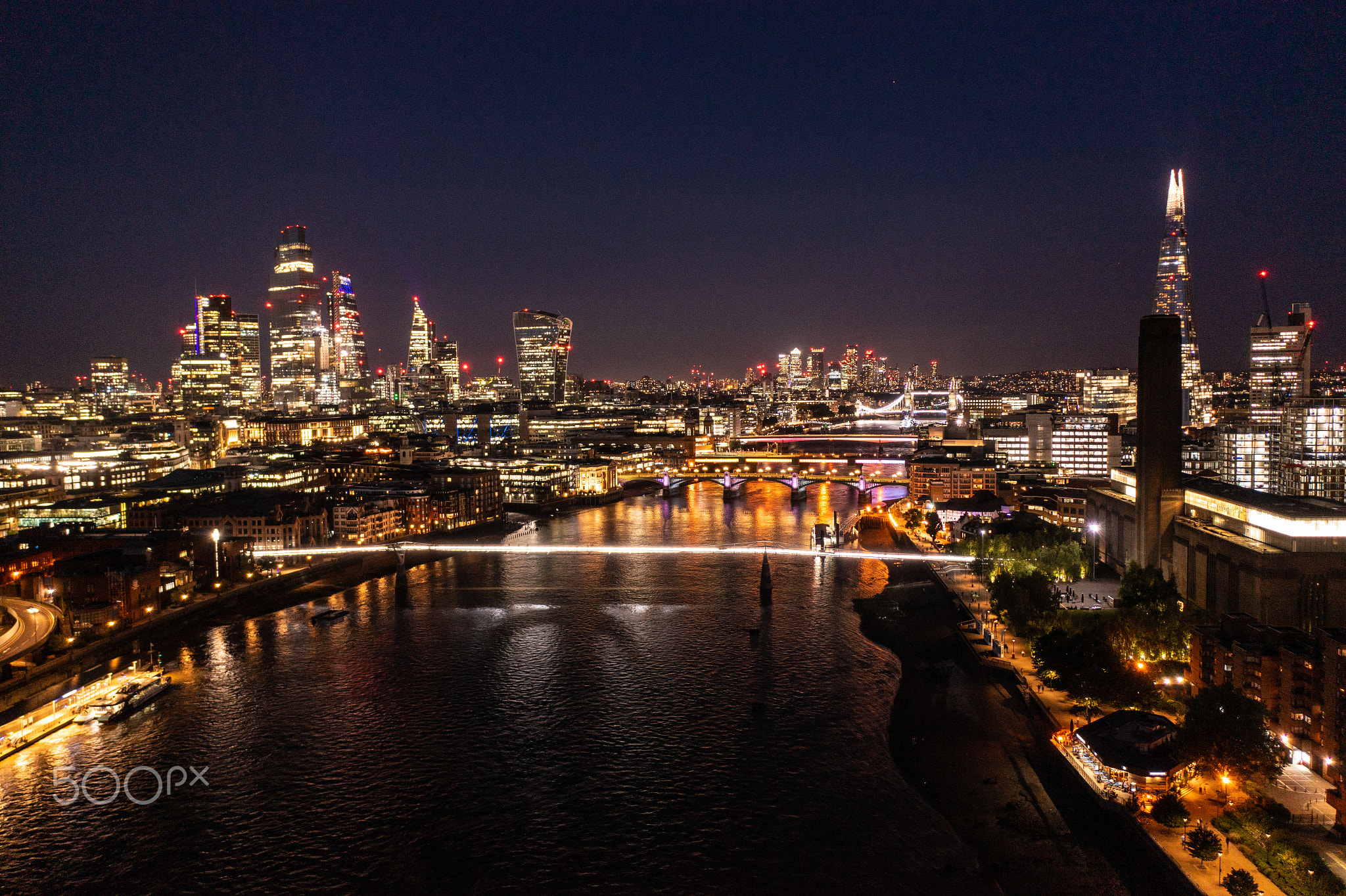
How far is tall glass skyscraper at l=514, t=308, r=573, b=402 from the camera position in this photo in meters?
77.5

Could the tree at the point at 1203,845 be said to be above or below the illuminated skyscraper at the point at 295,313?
below

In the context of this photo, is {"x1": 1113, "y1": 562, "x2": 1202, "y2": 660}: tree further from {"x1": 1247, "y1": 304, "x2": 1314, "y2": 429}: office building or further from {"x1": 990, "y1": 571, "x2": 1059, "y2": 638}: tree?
{"x1": 1247, "y1": 304, "x2": 1314, "y2": 429}: office building

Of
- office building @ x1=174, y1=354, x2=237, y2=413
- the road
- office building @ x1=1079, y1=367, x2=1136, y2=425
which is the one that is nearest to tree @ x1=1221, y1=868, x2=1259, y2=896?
the road

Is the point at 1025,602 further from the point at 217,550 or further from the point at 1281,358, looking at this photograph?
the point at 1281,358

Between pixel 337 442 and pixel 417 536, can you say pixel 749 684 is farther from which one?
pixel 337 442

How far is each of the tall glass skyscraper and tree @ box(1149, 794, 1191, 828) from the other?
7113 centimetres

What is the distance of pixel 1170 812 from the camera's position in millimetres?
7637

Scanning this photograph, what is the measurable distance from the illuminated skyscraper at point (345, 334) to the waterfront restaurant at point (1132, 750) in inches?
3664

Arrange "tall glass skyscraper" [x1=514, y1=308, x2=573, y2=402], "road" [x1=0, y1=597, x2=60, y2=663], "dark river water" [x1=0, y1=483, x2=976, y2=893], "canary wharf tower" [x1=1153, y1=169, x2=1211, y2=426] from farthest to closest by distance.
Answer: "tall glass skyscraper" [x1=514, y1=308, x2=573, y2=402]
"canary wharf tower" [x1=1153, y1=169, x2=1211, y2=426]
"road" [x1=0, y1=597, x2=60, y2=663]
"dark river water" [x1=0, y1=483, x2=976, y2=893]

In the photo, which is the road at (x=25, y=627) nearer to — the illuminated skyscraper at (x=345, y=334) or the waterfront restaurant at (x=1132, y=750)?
the waterfront restaurant at (x=1132, y=750)

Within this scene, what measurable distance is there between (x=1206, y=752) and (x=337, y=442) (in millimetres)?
53879

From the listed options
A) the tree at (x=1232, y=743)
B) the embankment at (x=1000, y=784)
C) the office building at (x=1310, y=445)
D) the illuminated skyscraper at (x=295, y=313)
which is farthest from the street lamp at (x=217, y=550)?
the illuminated skyscraper at (x=295, y=313)

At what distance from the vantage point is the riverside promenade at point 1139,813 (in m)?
6.81

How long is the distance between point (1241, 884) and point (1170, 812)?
1.21 metres
